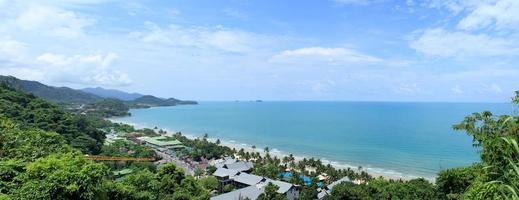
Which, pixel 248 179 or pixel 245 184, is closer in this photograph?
pixel 245 184

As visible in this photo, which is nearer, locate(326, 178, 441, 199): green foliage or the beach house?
locate(326, 178, 441, 199): green foliage

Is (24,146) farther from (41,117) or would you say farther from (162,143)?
(162,143)

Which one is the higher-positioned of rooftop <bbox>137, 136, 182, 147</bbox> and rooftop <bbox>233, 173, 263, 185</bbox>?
rooftop <bbox>233, 173, 263, 185</bbox>

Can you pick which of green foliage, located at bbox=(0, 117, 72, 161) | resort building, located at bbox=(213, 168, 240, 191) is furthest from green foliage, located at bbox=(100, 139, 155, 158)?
green foliage, located at bbox=(0, 117, 72, 161)

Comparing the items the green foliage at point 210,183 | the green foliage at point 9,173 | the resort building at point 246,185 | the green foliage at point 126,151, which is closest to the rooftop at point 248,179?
the resort building at point 246,185

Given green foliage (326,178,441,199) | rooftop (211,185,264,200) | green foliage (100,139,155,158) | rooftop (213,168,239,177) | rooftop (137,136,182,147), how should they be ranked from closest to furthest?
green foliage (326,178,441,199) → rooftop (211,185,264,200) → rooftop (213,168,239,177) → green foliage (100,139,155,158) → rooftop (137,136,182,147)

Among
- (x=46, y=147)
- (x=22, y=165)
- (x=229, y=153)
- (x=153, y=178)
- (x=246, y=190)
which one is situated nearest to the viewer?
(x=22, y=165)

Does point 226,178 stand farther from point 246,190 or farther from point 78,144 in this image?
point 78,144

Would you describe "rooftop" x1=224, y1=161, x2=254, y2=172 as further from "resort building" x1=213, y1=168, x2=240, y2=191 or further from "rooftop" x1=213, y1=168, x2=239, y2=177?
"resort building" x1=213, y1=168, x2=240, y2=191

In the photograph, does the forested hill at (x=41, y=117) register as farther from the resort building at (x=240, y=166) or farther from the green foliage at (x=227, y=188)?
the resort building at (x=240, y=166)

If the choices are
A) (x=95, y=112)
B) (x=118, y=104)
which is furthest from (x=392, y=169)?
(x=118, y=104)

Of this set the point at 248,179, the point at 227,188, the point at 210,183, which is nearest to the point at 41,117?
the point at 210,183
